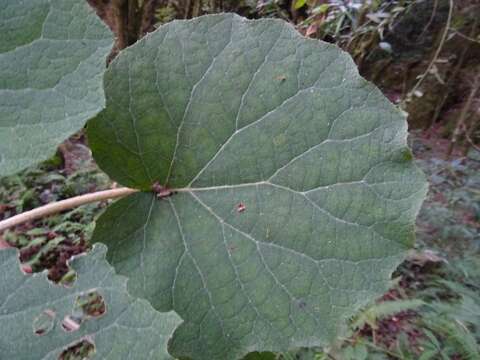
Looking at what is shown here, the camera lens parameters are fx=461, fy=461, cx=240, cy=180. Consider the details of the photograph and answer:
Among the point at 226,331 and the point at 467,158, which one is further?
the point at 467,158

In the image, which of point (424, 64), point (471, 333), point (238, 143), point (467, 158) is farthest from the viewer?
point (424, 64)

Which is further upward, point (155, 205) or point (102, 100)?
point (102, 100)

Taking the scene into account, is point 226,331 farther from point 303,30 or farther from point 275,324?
point 303,30

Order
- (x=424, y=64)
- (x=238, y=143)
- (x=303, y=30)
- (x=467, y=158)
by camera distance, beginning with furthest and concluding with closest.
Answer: (x=424, y=64), (x=467, y=158), (x=303, y=30), (x=238, y=143)

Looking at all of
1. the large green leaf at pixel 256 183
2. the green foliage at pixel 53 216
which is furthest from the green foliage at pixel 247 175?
the green foliage at pixel 53 216

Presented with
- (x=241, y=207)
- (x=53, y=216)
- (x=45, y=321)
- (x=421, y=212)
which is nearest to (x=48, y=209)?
(x=45, y=321)

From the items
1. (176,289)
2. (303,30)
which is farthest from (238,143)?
(303,30)

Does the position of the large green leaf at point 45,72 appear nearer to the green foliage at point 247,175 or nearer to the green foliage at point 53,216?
the green foliage at point 247,175
